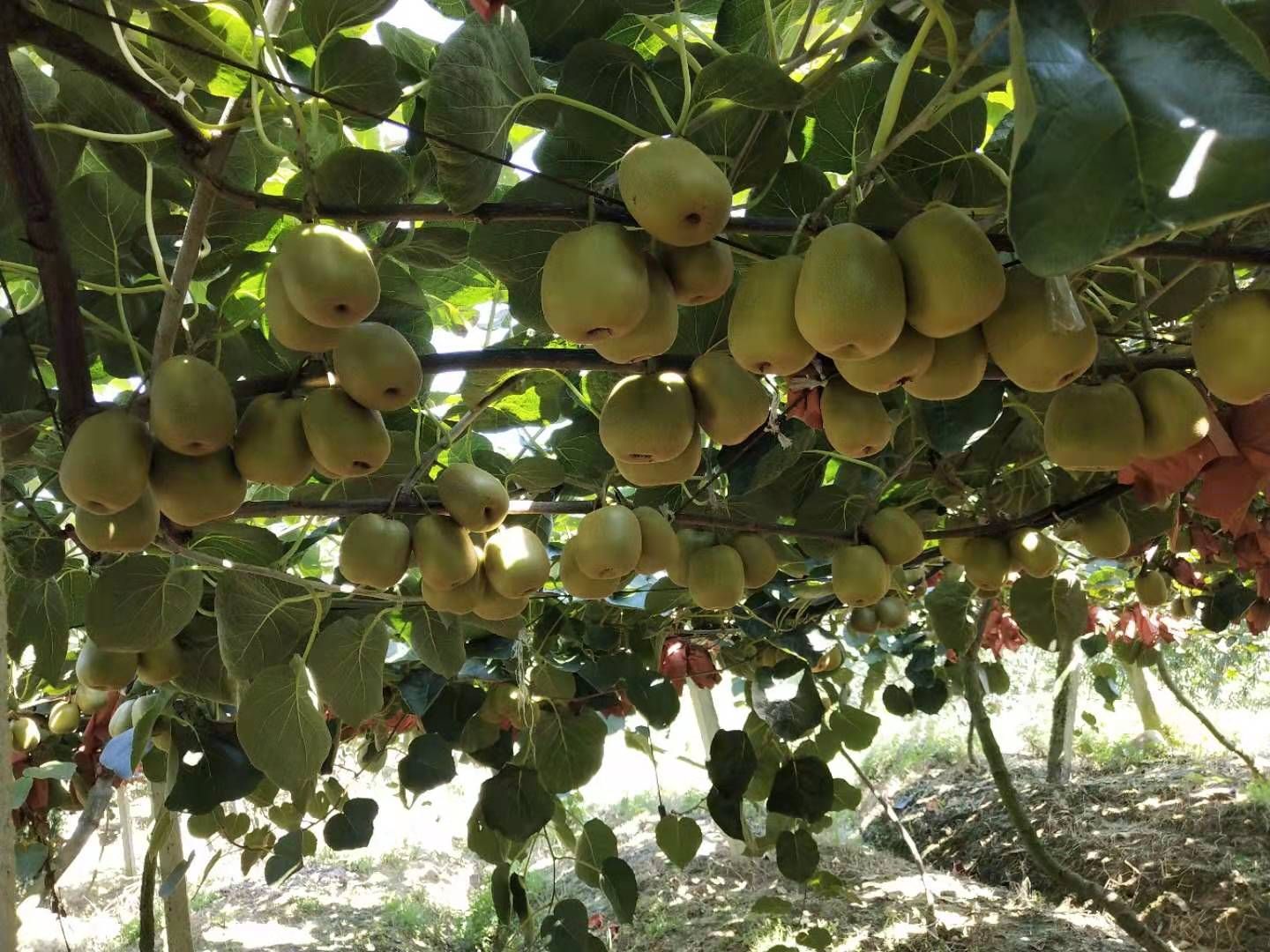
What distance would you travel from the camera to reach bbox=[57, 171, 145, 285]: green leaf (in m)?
1.06

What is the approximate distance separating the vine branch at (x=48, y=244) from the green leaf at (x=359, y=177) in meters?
0.22

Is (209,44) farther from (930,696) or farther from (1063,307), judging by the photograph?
(930,696)

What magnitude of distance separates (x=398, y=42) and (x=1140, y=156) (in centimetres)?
89

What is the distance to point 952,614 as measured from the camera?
2.44 metres

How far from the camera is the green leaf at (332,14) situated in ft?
2.80

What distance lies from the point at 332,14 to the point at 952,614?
2078 millimetres

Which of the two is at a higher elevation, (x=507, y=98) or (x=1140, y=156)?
(x=507, y=98)

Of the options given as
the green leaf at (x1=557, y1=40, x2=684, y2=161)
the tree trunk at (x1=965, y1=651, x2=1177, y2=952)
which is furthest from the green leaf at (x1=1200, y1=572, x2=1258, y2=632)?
the green leaf at (x1=557, y1=40, x2=684, y2=161)

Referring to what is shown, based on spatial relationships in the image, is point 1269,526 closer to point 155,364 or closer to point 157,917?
point 155,364

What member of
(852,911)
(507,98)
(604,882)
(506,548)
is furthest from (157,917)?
(507,98)

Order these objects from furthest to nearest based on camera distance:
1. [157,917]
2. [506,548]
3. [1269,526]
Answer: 1. [157,917]
2. [1269,526]
3. [506,548]

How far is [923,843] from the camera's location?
7277 millimetres

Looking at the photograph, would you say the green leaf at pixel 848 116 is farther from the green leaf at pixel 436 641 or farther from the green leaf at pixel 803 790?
the green leaf at pixel 803 790

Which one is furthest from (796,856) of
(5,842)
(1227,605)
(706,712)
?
(5,842)
